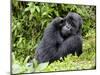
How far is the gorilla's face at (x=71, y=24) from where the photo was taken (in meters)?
2.41

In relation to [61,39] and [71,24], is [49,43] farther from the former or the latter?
[71,24]

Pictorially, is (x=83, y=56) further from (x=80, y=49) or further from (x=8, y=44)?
(x=8, y=44)

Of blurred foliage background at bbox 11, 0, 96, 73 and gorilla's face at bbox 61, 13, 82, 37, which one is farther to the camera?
gorilla's face at bbox 61, 13, 82, 37

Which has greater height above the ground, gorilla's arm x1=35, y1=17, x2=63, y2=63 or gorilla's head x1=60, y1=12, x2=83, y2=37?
gorilla's head x1=60, y1=12, x2=83, y2=37

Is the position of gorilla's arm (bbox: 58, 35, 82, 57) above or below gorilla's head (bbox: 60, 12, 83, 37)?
below

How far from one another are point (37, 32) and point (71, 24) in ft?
1.35

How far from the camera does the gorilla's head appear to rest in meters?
2.41

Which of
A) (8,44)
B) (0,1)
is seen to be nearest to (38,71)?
(8,44)

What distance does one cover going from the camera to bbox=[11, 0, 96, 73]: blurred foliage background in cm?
223

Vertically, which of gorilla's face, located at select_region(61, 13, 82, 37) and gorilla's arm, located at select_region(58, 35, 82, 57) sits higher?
gorilla's face, located at select_region(61, 13, 82, 37)

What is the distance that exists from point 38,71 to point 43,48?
0.25 meters

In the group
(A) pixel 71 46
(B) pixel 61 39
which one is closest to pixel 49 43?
(B) pixel 61 39

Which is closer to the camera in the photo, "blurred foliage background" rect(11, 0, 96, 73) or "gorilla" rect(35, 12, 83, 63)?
"blurred foliage background" rect(11, 0, 96, 73)

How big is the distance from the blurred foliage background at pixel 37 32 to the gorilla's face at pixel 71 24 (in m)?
0.06
